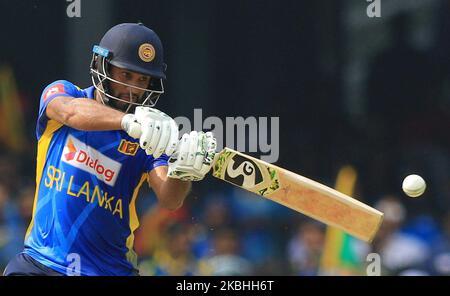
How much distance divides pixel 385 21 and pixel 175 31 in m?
1.16

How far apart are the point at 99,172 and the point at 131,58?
39cm

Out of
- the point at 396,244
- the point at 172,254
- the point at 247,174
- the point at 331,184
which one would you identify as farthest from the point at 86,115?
the point at 396,244

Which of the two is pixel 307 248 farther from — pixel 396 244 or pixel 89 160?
pixel 89 160

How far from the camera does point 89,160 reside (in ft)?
12.3

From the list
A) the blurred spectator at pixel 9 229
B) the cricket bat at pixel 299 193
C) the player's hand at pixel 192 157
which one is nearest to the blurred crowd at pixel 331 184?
the blurred spectator at pixel 9 229

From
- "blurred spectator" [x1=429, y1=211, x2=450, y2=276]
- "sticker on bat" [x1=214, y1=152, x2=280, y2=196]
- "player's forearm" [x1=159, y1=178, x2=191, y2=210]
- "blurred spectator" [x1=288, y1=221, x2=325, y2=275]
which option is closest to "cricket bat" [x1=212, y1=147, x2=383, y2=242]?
"sticker on bat" [x1=214, y1=152, x2=280, y2=196]

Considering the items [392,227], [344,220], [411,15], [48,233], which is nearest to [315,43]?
[411,15]

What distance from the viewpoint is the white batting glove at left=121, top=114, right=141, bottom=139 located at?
3391mm

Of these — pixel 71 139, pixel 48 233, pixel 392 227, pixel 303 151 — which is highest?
pixel 71 139

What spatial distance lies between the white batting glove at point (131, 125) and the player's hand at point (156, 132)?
0.01m

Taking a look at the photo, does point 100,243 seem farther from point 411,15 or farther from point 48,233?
point 411,15

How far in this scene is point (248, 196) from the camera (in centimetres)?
623

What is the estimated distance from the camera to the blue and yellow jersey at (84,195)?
3666mm

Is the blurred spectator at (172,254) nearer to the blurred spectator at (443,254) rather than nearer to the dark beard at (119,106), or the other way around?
the blurred spectator at (443,254)
